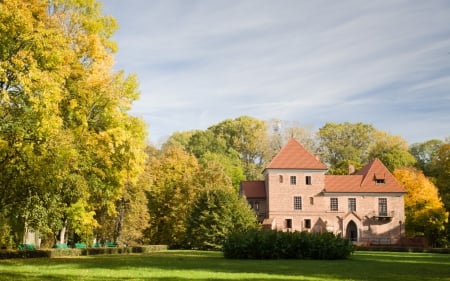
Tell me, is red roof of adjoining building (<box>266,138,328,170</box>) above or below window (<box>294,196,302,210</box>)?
above

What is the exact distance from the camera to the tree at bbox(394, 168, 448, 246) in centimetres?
5659

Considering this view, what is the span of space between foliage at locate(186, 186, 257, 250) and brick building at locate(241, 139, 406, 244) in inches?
663

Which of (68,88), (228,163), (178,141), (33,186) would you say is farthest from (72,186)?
(178,141)

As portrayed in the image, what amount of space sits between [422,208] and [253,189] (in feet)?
63.6

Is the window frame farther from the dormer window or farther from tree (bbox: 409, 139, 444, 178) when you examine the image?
tree (bbox: 409, 139, 444, 178)

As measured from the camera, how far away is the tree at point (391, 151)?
244 ft

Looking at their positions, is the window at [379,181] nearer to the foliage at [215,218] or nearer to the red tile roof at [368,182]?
the red tile roof at [368,182]

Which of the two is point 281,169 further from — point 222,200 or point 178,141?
point 178,141

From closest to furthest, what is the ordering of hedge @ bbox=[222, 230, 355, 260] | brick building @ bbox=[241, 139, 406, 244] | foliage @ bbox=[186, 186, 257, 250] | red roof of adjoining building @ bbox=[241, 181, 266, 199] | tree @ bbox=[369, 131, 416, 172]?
1. hedge @ bbox=[222, 230, 355, 260]
2. foliage @ bbox=[186, 186, 257, 250]
3. brick building @ bbox=[241, 139, 406, 244]
4. red roof of adjoining building @ bbox=[241, 181, 266, 199]
5. tree @ bbox=[369, 131, 416, 172]

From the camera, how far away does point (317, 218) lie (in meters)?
61.0

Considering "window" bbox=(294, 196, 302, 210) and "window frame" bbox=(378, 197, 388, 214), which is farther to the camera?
"window" bbox=(294, 196, 302, 210)

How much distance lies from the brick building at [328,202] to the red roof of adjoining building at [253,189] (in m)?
1.67

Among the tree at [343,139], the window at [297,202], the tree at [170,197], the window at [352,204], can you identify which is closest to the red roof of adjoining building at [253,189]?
the window at [297,202]

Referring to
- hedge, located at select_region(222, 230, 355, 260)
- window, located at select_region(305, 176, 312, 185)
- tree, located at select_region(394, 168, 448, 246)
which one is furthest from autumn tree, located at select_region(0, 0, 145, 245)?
tree, located at select_region(394, 168, 448, 246)
